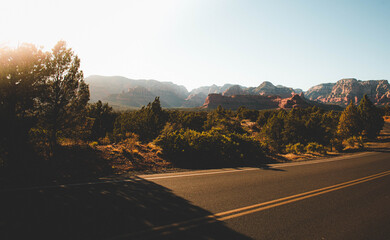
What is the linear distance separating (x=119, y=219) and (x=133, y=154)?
5.55m

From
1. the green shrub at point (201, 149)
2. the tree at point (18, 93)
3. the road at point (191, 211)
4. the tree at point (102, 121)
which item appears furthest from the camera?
the tree at point (102, 121)

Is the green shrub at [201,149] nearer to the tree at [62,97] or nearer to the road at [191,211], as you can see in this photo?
the road at [191,211]

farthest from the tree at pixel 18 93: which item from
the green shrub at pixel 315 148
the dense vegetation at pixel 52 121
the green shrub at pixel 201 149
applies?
the green shrub at pixel 315 148

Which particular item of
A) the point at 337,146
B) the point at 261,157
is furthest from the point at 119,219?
the point at 337,146

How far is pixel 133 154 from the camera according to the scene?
888 centimetres

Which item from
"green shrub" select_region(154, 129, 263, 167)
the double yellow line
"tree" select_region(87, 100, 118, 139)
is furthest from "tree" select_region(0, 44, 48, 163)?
"tree" select_region(87, 100, 118, 139)

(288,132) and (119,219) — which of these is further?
(288,132)

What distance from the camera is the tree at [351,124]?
1087 inches

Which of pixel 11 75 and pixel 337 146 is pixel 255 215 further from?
pixel 337 146

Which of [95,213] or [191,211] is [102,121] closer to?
[95,213]

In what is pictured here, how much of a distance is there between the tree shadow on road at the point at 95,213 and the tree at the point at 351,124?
110ft

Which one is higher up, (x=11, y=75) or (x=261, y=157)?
(x=11, y=75)

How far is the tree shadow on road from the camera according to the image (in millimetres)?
3094

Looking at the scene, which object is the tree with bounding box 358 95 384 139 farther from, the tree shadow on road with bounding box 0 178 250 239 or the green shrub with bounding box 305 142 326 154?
the tree shadow on road with bounding box 0 178 250 239
